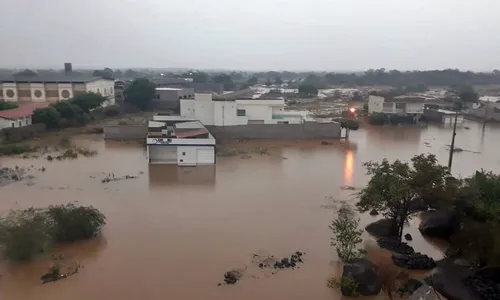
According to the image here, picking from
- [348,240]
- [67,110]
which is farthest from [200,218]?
[67,110]

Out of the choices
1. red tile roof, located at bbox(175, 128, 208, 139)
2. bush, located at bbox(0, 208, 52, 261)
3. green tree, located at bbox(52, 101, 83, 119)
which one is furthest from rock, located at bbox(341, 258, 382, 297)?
green tree, located at bbox(52, 101, 83, 119)

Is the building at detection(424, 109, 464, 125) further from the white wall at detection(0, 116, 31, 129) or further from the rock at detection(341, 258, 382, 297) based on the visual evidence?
the white wall at detection(0, 116, 31, 129)

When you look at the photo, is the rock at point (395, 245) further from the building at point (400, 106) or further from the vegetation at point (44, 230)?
the building at point (400, 106)

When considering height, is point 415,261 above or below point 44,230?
below

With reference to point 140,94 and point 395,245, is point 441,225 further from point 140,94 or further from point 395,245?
point 140,94

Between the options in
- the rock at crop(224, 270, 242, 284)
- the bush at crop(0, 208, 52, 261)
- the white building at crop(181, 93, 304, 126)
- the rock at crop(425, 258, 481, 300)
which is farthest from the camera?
the white building at crop(181, 93, 304, 126)
